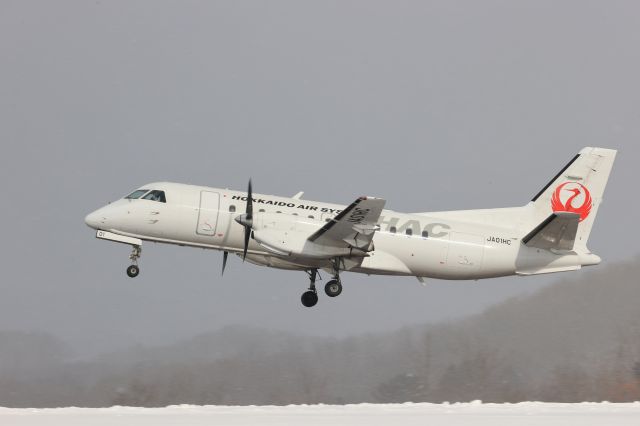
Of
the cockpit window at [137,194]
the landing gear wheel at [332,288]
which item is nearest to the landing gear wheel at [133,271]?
the cockpit window at [137,194]

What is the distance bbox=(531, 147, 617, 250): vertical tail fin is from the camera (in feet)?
101

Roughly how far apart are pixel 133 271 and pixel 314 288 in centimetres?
489

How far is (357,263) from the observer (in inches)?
1131

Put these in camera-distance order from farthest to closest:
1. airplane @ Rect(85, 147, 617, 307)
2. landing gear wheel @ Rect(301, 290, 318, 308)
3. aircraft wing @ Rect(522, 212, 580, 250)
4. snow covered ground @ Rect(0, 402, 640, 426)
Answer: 1. landing gear wheel @ Rect(301, 290, 318, 308)
2. aircraft wing @ Rect(522, 212, 580, 250)
3. airplane @ Rect(85, 147, 617, 307)
4. snow covered ground @ Rect(0, 402, 640, 426)

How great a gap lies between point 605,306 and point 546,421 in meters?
18.9

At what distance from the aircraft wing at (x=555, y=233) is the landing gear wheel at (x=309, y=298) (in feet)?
19.1

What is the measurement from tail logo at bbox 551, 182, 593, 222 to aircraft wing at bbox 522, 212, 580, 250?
1.92 meters

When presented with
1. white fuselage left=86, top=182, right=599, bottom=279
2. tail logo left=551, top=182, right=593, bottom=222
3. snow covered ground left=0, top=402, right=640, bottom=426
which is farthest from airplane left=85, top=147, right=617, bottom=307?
snow covered ground left=0, top=402, right=640, bottom=426

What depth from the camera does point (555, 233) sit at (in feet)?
94.3

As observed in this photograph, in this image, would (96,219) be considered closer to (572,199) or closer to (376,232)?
(376,232)

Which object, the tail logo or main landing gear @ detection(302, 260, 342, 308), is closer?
main landing gear @ detection(302, 260, 342, 308)

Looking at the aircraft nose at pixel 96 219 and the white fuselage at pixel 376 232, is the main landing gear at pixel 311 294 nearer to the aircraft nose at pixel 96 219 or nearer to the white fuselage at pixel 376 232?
the white fuselage at pixel 376 232

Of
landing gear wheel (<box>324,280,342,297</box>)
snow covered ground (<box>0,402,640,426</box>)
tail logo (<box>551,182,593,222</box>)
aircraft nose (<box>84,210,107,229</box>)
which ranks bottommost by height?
snow covered ground (<box>0,402,640,426</box>)

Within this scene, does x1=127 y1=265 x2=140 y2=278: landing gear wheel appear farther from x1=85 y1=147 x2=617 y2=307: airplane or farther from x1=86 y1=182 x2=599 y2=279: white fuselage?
x1=86 y1=182 x2=599 y2=279: white fuselage
